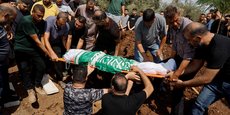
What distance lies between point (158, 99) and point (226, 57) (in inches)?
111

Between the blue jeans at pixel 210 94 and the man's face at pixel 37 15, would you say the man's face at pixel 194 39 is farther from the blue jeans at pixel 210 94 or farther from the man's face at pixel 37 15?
the man's face at pixel 37 15

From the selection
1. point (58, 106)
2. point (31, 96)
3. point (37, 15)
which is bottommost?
point (58, 106)

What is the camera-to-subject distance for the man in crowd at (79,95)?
172 inches

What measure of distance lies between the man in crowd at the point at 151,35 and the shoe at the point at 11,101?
9.73 ft

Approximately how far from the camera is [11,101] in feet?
21.2

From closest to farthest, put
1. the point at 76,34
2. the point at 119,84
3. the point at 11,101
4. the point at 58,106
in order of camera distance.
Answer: the point at 119,84 → the point at 11,101 → the point at 58,106 → the point at 76,34

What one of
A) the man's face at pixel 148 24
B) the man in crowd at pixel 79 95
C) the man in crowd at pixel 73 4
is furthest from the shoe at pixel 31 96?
the man in crowd at pixel 73 4

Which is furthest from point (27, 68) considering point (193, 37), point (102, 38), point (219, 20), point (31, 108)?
point (219, 20)

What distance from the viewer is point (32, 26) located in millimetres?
5980

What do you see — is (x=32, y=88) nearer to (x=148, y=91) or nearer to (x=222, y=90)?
(x=148, y=91)

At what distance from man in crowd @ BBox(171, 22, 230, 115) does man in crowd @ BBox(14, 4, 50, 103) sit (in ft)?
10.0

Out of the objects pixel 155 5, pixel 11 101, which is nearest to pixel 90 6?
pixel 11 101

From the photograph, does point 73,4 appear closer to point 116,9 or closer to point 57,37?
point 116,9

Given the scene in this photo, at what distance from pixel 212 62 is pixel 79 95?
210 cm
